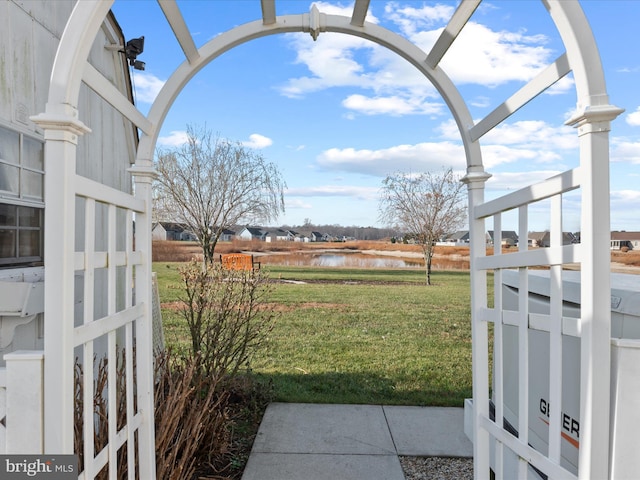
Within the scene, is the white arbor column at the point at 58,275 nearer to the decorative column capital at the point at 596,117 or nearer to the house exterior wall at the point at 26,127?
the house exterior wall at the point at 26,127

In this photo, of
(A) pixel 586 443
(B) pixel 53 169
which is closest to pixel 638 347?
(A) pixel 586 443

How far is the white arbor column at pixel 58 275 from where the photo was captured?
131 centimetres

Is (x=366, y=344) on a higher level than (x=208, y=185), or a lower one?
lower

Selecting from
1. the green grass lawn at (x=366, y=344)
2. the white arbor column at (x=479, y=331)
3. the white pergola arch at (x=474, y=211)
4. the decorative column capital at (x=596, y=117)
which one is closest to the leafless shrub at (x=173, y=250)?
the green grass lawn at (x=366, y=344)

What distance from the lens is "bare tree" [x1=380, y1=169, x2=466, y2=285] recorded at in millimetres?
15008

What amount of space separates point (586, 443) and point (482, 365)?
81 cm

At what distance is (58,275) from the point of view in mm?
1315

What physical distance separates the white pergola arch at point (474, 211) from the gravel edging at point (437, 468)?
1089 millimetres

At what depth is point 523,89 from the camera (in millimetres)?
1631

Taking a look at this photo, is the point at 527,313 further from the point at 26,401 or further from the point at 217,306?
the point at 217,306

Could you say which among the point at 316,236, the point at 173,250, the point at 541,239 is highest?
the point at 316,236

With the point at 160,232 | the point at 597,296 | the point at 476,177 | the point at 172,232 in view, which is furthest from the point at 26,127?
the point at 160,232

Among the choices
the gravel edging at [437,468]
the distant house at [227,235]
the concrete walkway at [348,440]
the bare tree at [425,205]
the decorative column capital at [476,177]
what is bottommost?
the gravel edging at [437,468]

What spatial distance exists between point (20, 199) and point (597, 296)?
2.87 m
